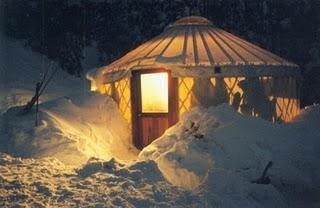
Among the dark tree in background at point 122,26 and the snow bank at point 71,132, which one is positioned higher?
the dark tree in background at point 122,26

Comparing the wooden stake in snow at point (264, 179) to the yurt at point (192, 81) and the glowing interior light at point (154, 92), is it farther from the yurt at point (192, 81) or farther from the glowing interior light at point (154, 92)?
the glowing interior light at point (154, 92)

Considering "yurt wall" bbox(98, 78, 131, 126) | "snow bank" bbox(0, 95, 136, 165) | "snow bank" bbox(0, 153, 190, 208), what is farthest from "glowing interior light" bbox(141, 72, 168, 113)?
"snow bank" bbox(0, 153, 190, 208)

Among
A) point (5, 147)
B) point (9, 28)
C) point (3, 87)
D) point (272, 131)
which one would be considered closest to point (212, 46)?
point (272, 131)

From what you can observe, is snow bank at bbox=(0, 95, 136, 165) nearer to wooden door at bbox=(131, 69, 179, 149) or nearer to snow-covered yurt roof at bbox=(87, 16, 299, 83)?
wooden door at bbox=(131, 69, 179, 149)

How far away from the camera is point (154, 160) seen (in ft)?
21.1

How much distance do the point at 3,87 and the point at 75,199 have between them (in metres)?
10.4

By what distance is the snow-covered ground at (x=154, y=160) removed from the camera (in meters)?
5.38

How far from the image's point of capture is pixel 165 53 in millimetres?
8867

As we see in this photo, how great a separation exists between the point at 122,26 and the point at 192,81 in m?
11.2

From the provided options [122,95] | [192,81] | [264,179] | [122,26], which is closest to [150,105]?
[122,95]

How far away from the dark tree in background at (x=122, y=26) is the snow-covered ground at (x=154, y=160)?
967cm

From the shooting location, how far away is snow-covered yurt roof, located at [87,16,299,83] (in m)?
8.47

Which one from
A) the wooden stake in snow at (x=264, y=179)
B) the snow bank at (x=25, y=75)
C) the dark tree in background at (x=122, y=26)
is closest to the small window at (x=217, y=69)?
the wooden stake in snow at (x=264, y=179)

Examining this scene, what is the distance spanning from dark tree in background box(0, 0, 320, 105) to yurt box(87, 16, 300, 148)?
9.13 m
